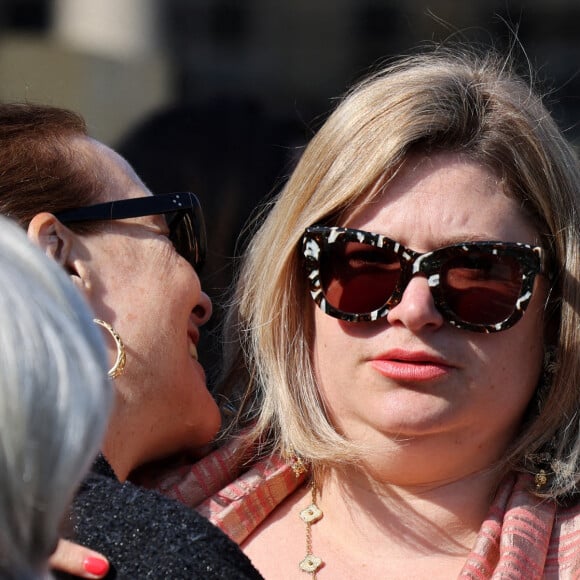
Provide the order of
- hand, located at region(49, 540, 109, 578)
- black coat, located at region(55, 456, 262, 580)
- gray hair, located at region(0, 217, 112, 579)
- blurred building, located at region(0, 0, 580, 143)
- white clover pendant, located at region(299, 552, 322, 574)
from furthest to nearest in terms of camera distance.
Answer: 1. blurred building, located at region(0, 0, 580, 143)
2. white clover pendant, located at region(299, 552, 322, 574)
3. black coat, located at region(55, 456, 262, 580)
4. hand, located at region(49, 540, 109, 578)
5. gray hair, located at region(0, 217, 112, 579)

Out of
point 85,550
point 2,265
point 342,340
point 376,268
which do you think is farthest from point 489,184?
point 2,265

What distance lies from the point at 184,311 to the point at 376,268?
44cm

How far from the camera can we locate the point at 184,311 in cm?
242

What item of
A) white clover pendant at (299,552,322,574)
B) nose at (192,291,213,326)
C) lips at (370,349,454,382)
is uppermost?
lips at (370,349,454,382)

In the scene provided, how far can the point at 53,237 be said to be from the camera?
2.25m

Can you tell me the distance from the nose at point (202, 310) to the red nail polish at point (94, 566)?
1.06 metres

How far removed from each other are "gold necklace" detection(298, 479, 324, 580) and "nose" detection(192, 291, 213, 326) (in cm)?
44

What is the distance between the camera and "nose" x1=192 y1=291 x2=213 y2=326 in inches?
99.8

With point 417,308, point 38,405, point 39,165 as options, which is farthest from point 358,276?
point 38,405

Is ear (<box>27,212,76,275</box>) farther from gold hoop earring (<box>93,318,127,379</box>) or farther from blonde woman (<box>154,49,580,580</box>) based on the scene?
blonde woman (<box>154,49,580,580</box>)

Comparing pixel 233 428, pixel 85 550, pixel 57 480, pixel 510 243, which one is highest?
pixel 57 480

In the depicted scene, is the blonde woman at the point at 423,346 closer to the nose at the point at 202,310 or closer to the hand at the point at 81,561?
the nose at the point at 202,310

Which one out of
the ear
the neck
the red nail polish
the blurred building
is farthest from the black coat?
the blurred building

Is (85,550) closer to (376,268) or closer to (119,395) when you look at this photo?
(119,395)
